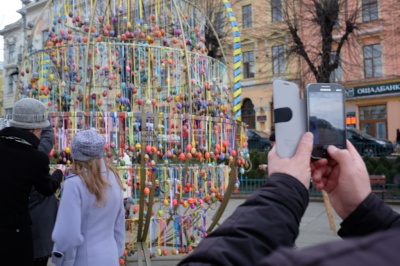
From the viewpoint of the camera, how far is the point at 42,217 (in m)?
3.61

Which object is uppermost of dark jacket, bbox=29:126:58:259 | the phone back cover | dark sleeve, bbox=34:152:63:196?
the phone back cover

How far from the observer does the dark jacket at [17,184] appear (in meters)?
2.74

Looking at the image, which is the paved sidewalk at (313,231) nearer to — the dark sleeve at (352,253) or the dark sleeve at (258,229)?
the dark sleeve at (258,229)

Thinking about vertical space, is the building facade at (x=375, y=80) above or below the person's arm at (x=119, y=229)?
above

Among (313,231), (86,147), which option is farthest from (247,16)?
(86,147)

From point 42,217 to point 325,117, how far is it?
2979 mm

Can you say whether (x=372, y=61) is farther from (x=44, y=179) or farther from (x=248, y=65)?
(x=44, y=179)

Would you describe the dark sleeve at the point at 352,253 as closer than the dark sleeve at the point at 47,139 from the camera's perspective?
Yes

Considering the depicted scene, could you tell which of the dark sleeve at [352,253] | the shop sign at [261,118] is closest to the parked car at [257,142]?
the shop sign at [261,118]

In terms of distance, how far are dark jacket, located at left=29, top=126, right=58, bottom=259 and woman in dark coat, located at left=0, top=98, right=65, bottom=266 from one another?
0.64 m

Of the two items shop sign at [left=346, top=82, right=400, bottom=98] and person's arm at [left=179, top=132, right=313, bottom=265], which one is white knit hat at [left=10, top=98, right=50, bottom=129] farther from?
shop sign at [left=346, top=82, right=400, bottom=98]

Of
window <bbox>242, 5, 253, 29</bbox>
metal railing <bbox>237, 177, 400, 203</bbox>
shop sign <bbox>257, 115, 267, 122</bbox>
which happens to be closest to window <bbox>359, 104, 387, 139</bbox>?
shop sign <bbox>257, 115, 267, 122</bbox>

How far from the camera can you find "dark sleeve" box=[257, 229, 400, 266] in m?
0.44

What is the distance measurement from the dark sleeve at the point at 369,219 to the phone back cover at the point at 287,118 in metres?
0.30
